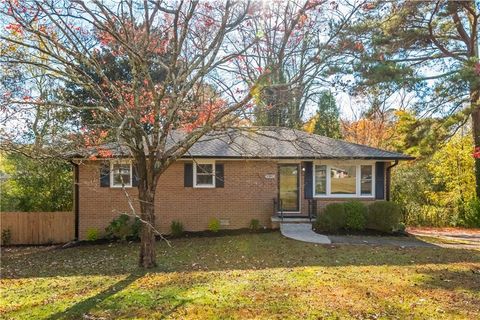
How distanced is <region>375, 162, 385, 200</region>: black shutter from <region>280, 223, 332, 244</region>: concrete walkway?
2972 millimetres

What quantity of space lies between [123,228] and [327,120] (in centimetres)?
1461

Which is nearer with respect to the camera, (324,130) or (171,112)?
(171,112)

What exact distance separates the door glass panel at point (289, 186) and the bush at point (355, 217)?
2.14 metres

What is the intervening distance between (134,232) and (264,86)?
331 inches

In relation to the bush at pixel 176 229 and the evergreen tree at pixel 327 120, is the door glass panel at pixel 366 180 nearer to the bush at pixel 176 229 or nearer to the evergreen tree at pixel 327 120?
the bush at pixel 176 229

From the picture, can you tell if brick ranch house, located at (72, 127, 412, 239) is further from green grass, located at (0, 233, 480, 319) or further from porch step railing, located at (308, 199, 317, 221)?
green grass, located at (0, 233, 480, 319)

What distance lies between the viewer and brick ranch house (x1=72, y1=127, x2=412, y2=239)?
14.1m

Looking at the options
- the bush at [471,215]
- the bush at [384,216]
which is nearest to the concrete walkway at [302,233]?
the bush at [384,216]

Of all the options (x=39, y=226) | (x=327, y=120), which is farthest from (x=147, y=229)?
(x=327, y=120)

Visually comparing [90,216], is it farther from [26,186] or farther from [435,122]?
[435,122]

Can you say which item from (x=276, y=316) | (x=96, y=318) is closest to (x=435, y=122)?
(x=276, y=316)

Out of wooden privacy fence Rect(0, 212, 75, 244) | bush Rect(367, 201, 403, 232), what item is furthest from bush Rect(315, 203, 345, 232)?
wooden privacy fence Rect(0, 212, 75, 244)

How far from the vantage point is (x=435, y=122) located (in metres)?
16.3

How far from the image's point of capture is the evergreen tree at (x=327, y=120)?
23.4 m
